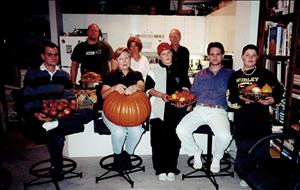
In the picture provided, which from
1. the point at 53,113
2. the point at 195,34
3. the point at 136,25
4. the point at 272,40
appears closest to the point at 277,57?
the point at 272,40

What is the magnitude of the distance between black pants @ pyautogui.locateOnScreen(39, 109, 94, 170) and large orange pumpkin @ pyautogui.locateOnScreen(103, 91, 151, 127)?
28cm

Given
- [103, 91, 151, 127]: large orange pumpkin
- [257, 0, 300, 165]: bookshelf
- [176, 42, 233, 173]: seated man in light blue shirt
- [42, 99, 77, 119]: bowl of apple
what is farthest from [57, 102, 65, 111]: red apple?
[257, 0, 300, 165]: bookshelf

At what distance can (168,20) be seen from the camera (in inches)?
229

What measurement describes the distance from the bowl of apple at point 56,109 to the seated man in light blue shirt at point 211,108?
3.54 feet

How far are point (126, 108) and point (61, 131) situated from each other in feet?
2.10

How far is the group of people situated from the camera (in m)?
2.55

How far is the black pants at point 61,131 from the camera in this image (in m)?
2.58

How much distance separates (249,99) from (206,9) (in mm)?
3792

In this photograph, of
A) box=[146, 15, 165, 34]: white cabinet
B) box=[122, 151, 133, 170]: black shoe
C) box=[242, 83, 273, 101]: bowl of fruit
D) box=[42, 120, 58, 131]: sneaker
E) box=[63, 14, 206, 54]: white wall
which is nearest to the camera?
box=[242, 83, 273, 101]: bowl of fruit

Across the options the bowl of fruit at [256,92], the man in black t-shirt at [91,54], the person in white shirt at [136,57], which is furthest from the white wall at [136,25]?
the bowl of fruit at [256,92]

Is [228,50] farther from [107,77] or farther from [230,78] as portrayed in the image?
[107,77]

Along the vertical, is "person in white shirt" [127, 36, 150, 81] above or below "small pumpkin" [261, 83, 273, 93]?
above

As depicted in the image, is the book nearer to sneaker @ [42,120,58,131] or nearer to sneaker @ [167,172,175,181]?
sneaker @ [167,172,175,181]

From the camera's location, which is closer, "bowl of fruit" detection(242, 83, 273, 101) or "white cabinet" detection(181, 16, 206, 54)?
"bowl of fruit" detection(242, 83, 273, 101)
